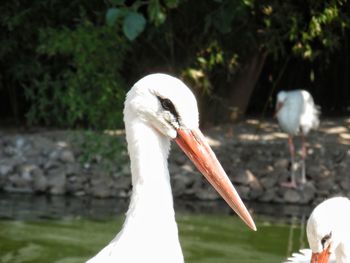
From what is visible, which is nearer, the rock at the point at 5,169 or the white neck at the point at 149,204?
the white neck at the point at 149,204

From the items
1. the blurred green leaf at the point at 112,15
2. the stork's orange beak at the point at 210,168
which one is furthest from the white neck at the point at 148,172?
the blurred green leaf at the point at 112,15

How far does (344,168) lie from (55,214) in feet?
10.5

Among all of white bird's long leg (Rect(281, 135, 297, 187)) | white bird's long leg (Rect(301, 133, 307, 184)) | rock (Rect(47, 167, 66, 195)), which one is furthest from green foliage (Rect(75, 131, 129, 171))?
white bird's long leg (Rect(301, 133, 307, 184))

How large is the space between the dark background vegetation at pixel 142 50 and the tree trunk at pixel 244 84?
0.5 inches

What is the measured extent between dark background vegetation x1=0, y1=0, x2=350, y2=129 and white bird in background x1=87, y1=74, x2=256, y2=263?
5775 millimetres

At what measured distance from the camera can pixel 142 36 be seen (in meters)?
11.6

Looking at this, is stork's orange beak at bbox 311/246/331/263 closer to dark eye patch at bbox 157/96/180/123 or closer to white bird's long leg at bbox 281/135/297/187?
dark eye patch at bbox 157/96/180/123

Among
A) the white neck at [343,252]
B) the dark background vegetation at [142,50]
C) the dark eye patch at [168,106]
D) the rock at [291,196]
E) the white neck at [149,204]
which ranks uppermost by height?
the dark background vegetation at [142,50]

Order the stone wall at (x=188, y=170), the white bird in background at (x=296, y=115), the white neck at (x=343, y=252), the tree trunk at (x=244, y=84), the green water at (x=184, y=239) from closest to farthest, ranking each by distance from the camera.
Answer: the white neck at (x=343, y=252)
the green water at (x=184, y=239)
the stone wall at (x=188, y=170)
the white bird in background at (x=296, y=115)
the tree trunk at (x=244, y=84)

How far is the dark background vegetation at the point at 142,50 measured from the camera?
10812 mm

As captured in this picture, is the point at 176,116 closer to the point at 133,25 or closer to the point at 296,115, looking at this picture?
the point at 133,25

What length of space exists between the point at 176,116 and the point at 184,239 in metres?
4.76

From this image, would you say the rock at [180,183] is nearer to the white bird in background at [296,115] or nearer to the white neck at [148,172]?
the white bird in background at [296,115]

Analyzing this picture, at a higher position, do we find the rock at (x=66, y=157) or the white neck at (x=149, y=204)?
the white neck at (x=149, y=204)
